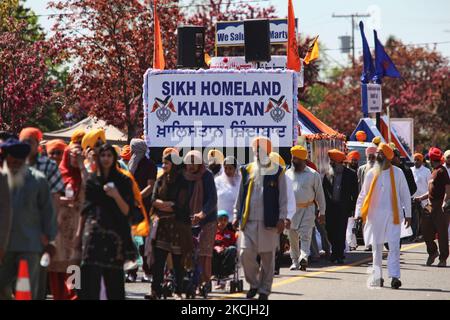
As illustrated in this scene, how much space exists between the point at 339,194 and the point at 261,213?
23.3ft

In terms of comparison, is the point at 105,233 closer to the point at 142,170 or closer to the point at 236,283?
the point at 236,283

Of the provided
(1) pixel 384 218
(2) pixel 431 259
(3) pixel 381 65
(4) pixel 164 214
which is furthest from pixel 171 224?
(3) pixel 381 65

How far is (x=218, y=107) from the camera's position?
835 inches

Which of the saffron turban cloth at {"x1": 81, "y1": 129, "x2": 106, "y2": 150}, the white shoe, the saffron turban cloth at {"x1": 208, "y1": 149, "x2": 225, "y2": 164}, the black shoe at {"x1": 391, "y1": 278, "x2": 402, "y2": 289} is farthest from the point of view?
the white shoe

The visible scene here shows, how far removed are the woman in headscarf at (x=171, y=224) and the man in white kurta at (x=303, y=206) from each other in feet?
15.6

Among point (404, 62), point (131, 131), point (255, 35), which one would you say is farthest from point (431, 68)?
point (255, 35)

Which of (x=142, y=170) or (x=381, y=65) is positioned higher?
(x=381, y=65)

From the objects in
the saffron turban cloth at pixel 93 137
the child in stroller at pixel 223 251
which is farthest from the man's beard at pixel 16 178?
the child in stroller at pixel 223 251

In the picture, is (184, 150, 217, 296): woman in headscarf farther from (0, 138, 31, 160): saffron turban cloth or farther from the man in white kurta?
(0, 138, 31, 160): saffron turban cloth

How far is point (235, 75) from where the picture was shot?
2116 cm

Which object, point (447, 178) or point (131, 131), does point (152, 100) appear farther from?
point (131, 131)

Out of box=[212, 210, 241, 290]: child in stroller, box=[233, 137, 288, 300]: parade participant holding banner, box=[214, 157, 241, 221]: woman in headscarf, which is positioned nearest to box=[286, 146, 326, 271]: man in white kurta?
box=[214, 157, 241, 221]: woman in headscarf

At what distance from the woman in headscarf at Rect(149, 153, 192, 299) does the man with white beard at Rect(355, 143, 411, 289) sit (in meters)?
3.09

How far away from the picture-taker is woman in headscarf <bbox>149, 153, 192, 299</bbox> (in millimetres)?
14359
